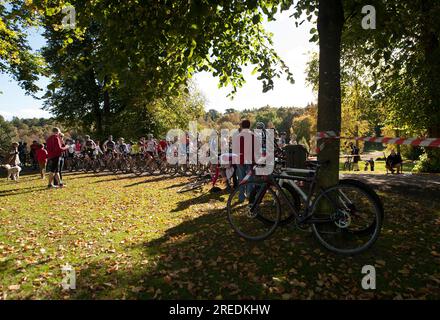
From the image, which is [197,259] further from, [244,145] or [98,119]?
[98,119]

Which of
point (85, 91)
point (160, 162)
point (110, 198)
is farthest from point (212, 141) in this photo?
point (85, 91)

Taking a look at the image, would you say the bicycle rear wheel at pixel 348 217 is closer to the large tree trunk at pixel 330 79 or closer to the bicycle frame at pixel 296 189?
the bicycle frame at pixel 296 189

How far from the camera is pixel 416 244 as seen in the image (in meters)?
5.55

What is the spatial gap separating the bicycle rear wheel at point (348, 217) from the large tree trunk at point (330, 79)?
43cm

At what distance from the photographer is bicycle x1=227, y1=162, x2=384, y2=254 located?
489 centimetres

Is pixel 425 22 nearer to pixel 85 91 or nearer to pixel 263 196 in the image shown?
pixel 263 196

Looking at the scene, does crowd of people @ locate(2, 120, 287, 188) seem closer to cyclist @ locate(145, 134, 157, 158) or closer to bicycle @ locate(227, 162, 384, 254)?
cyclist @ locate(145, 134, 157, 158)

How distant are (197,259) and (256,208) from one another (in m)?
1.44

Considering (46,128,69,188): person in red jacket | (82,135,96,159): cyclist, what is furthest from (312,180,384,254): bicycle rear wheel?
(82,135,96,159): cyclist

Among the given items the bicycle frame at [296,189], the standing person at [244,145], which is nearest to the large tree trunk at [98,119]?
the standing person at [244,145]

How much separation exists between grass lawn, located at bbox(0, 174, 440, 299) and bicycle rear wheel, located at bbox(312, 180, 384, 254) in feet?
0.75

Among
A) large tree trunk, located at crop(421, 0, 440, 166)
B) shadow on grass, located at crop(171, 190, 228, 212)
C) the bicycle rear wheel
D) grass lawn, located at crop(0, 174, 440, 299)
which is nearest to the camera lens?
grass lawn, located at crop(0, 174, 440, 299)

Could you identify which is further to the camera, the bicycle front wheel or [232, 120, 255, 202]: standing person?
[232, 120, 255, 202]: standing person

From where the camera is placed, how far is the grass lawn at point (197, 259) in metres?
4.29
